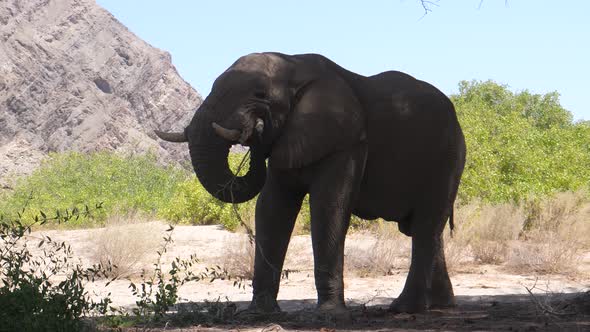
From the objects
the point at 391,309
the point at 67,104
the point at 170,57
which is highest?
the point at 170,57

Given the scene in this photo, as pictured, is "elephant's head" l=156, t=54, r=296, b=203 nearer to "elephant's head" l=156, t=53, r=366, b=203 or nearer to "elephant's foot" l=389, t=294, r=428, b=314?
"elephant's head" l=156, t=53, r=366, b=203

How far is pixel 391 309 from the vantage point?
9664 millimetres

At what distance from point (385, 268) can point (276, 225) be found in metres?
6.44

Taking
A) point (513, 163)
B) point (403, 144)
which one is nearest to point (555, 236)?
point (513, 163)

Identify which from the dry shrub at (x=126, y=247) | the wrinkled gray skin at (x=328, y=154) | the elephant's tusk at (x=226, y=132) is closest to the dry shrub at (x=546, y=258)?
the wrinkled gray skin at (x=328, y=154)

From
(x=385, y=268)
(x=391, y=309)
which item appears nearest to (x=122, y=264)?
(x=385, y=268)

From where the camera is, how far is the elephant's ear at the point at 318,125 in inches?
339

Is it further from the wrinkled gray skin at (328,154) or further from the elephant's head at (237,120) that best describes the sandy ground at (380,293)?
the elephant's head at (237,120)

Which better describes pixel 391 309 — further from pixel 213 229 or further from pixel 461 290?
pixel 213 229

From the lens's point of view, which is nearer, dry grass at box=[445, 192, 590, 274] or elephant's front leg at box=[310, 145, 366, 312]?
elephant's front leg at box=[310, 145, 366, 312]

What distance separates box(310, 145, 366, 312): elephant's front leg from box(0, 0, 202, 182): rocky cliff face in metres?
54.7

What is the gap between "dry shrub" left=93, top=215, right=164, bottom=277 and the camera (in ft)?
51.2

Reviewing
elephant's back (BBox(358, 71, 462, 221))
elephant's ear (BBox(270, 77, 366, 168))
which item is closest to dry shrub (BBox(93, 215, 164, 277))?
elephant's back (BBox(358, 71, 462, 221))

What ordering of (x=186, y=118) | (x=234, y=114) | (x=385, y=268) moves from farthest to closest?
(x=186, y=118), (x=385, y=268), (x=234, y=114)
